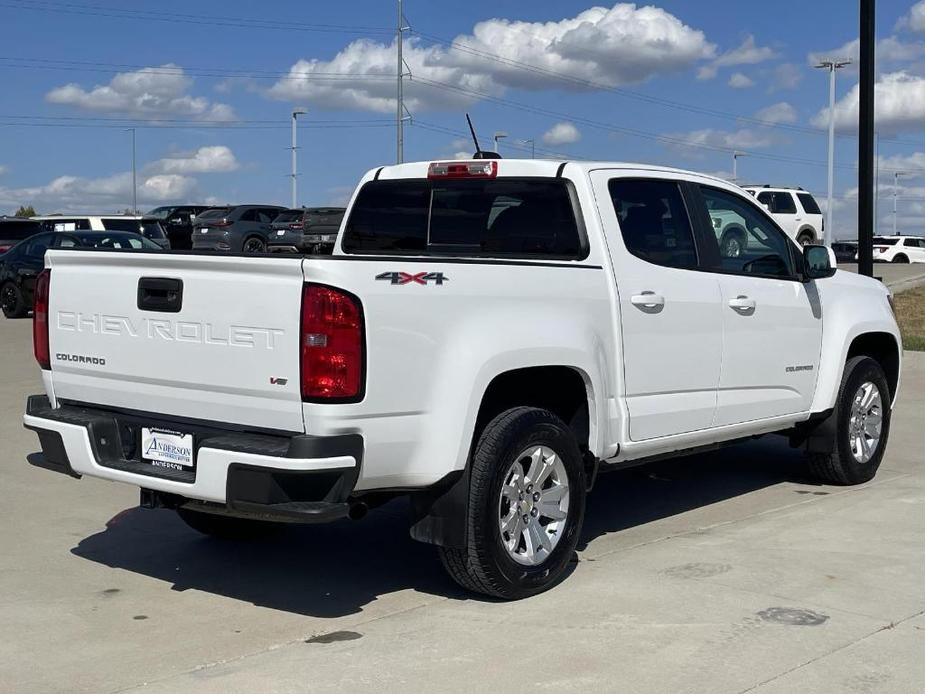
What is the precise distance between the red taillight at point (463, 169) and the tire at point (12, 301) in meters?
17.6

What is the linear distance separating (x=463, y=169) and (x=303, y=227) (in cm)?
2503

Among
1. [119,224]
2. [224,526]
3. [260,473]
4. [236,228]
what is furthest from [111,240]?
[260,473]

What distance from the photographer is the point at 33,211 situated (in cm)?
12519

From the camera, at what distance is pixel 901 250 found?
178 feet

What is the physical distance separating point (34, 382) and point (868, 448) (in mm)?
8921

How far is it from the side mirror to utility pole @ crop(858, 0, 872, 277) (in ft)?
20.3

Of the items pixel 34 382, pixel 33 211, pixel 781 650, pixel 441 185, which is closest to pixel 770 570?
pixel 781 650

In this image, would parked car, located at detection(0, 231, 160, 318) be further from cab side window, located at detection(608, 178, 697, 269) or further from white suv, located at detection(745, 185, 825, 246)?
white suv, located at detection(745, 185, 825, 246)

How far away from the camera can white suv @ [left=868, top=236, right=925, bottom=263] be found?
54.1m

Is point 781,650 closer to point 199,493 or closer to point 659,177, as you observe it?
point 199,493

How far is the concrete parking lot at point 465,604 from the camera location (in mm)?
4637

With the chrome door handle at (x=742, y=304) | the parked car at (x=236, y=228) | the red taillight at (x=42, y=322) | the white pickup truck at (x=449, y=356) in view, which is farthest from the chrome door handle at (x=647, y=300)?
the parked car at (x=236, y=228)

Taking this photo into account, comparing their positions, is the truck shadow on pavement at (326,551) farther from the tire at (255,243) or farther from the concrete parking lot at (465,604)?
the tire at (255,243)

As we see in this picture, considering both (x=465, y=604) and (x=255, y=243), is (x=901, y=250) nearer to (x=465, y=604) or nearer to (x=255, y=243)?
(x=255, y=243)
